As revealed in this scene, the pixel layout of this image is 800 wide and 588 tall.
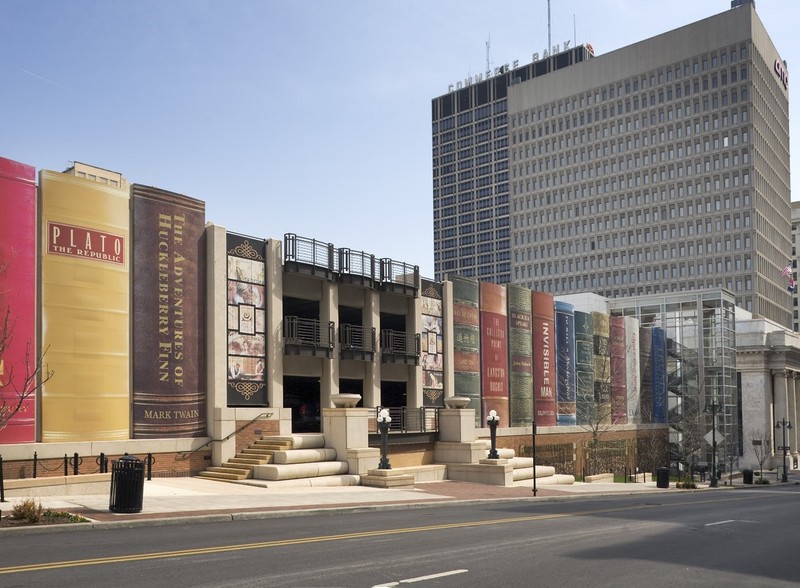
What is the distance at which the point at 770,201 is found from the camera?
5846 inches

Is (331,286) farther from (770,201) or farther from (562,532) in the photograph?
(770,201)

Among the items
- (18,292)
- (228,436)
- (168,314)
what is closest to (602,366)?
(228,436)

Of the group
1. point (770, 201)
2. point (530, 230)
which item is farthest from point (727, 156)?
point (530, 230)

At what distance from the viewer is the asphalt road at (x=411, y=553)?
40.6ft

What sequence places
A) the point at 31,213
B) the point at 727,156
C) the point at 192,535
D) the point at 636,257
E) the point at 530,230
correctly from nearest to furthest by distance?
the point at 192,535 < the point at 31,213 < the point at 727,156 < the point at 636,257 < the point at 530,230

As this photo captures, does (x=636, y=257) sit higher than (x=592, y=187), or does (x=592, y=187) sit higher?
(x=592, y=187)

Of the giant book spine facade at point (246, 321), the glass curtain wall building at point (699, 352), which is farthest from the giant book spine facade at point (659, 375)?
the giant book spine facade at point (246, 321)

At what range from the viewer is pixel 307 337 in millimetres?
38781

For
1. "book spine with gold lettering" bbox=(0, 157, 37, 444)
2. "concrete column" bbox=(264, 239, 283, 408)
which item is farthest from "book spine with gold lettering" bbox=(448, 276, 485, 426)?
"book spine with gold lettering" bbox=(0, 157, 37, 444)

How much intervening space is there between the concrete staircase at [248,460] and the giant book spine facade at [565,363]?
26.2 metres

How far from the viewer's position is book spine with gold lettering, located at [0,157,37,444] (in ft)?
89.2

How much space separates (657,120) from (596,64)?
55.4 feet

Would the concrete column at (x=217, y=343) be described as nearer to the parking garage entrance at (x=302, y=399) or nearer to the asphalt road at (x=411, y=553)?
the asphalt road at (x=411, y=553)

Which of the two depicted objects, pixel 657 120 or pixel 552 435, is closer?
pixel 552 435
